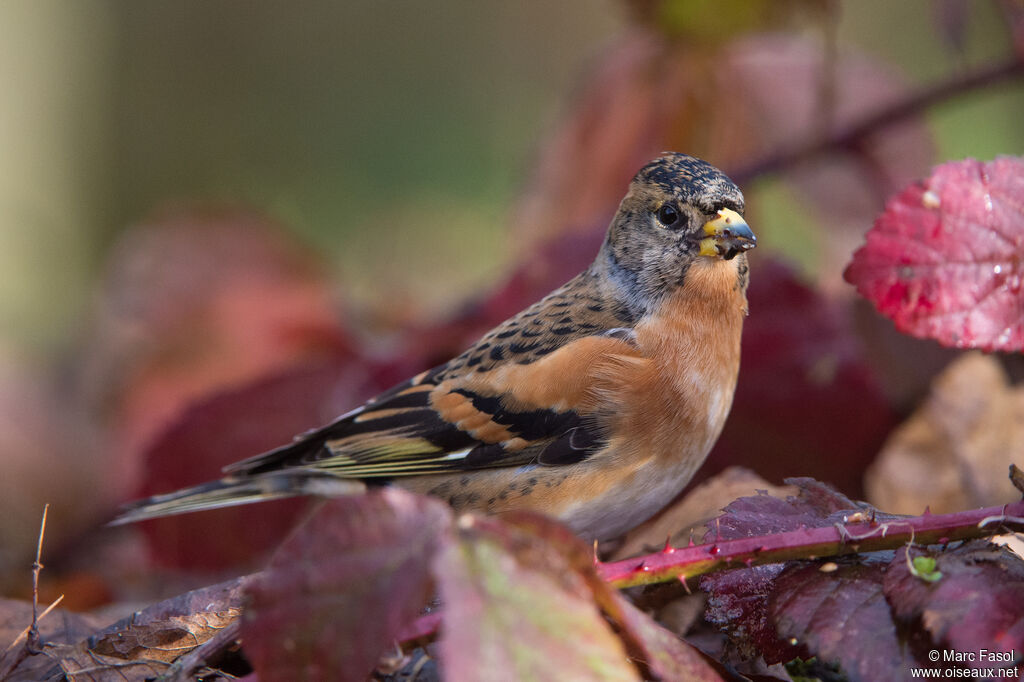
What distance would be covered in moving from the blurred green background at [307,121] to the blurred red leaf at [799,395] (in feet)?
7.84

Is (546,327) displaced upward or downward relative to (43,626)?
upward

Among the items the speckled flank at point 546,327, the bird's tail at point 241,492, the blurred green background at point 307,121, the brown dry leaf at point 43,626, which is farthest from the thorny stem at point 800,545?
the blurred green background at point 307,121

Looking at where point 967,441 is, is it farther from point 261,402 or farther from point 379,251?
point 379,251

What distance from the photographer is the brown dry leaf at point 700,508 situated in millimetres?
1596

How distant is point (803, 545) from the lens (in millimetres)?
1153

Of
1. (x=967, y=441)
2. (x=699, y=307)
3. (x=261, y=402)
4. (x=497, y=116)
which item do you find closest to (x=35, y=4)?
(x=497, y=116)

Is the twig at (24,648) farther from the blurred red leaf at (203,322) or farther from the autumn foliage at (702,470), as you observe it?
the blurred red leaf at (203,322)

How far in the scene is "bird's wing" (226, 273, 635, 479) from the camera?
6.64 feet

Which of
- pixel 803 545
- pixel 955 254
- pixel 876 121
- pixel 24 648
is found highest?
pixel 876 121

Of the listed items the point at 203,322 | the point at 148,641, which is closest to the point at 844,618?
the point at 148,641

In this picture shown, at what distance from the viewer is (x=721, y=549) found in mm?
1153

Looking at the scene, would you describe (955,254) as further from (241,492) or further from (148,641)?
(241,492)

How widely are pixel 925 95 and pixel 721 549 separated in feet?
4.96

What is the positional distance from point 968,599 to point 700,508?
24.2 inches
